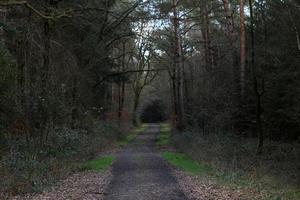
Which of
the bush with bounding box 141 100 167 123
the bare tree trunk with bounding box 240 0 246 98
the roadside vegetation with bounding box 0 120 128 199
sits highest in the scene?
the bare tree trunk with bounding box 240 0 246 98

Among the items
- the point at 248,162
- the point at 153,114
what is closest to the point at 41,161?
the point at 248,162

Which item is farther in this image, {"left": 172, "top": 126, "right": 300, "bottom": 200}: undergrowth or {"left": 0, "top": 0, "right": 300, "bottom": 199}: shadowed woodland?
{"left": 0, "top": 0, "right": 300, "bottom": 199}: shadowed woodland

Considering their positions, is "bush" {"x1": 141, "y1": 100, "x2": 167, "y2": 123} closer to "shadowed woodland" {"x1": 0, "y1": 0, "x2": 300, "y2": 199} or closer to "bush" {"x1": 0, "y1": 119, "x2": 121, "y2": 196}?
"shadowed woodland" {"x1": 0, "y1": 0, "x2": 300, "y2": 199}

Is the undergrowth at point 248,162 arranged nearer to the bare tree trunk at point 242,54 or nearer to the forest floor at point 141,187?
the forest floor at point 141,187

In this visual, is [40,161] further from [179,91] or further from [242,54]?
[179,91]

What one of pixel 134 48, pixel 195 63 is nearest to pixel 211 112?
pixel 195 63

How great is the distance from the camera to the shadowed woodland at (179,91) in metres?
16.3

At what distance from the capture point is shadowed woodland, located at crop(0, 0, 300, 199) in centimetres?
1631

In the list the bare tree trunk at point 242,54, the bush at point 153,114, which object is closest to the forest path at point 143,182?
the bare tree trunk at point 242,54

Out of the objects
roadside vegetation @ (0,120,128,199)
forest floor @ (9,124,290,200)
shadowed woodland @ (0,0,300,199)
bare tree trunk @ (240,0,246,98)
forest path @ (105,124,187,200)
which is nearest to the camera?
forest floor @ (9,124,290,200)

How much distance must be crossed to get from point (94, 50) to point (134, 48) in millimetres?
25392

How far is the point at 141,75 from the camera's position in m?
70.1

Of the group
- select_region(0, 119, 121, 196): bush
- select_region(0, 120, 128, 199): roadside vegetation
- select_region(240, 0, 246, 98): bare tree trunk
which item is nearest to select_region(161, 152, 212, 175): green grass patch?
select_region(0, 120, 128, 199): roadside vegetation

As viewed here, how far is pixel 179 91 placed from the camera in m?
35.8
